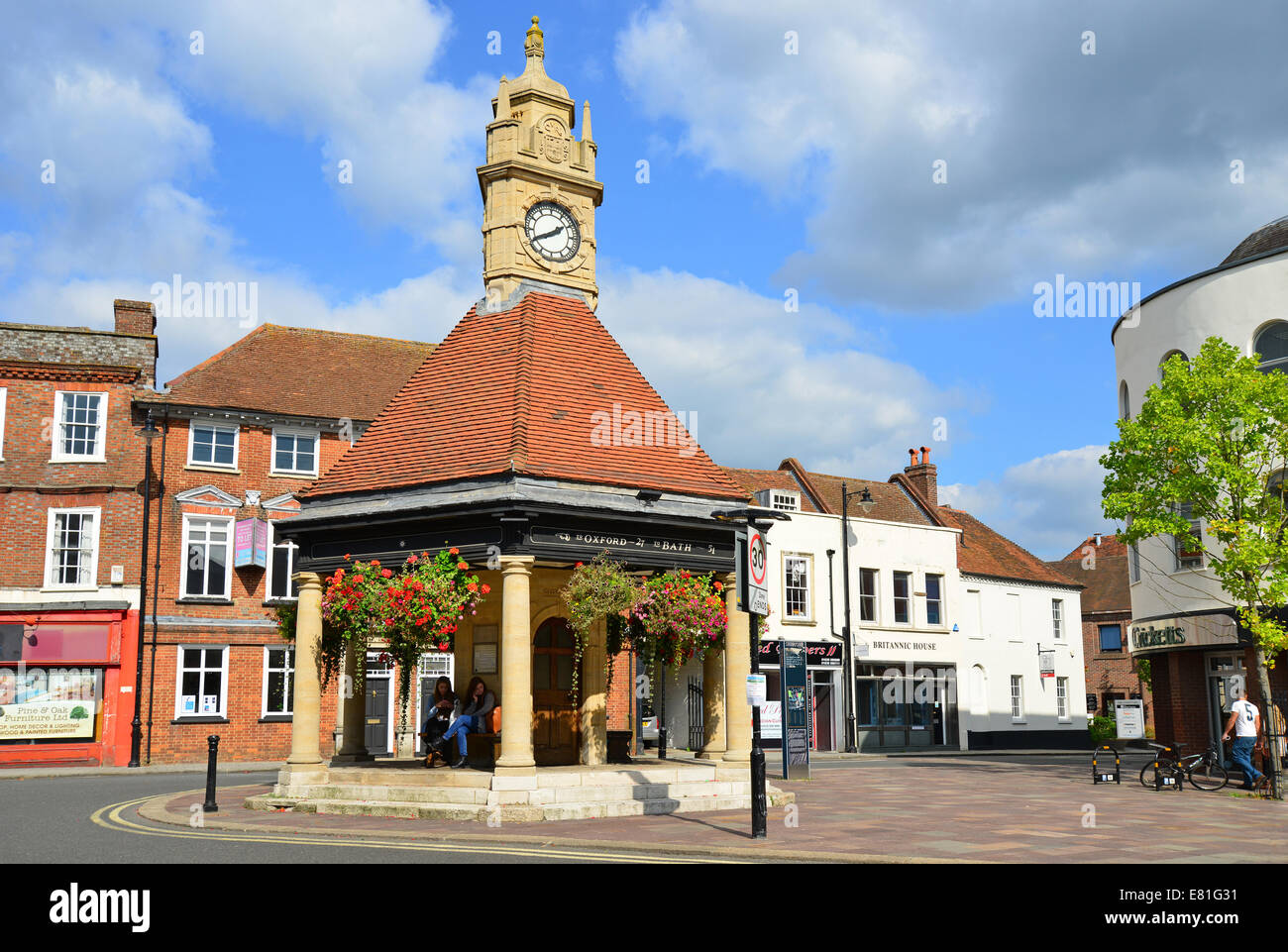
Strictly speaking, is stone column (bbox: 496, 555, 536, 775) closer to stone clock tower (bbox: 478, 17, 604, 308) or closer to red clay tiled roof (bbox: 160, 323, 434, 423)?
stone clock tower (bbox: 478, 17, 604, 308)

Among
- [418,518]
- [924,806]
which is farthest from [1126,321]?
[418,518]

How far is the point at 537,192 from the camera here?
19.7 metres

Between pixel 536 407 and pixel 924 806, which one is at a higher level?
pixel 536 407

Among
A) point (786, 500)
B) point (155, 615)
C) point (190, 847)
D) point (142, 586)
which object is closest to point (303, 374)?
point (142, 586)

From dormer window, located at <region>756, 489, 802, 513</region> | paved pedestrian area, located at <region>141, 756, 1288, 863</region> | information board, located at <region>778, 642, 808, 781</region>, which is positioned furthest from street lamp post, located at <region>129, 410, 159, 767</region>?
dormer window, located at <region>756, 489, 802, 513</region>

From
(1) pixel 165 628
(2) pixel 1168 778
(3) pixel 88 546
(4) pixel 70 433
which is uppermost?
(4) pixel 70 433

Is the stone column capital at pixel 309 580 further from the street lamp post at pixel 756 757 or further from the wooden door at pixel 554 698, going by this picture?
the street lamp post at pixel 756 757

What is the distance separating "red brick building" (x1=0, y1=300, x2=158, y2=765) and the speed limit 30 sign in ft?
70.6

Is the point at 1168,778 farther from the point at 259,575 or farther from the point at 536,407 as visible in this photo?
the point at 259,575

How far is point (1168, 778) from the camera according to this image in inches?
833

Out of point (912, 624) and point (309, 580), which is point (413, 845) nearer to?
point (309, 580)

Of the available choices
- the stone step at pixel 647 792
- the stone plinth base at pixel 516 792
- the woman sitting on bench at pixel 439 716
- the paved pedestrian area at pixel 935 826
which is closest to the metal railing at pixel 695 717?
the paved pedestrian area at pixel 935 826
